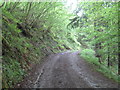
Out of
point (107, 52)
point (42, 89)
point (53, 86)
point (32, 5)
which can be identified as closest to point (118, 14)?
point (107, 52)

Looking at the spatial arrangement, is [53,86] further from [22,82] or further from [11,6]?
[11,6]

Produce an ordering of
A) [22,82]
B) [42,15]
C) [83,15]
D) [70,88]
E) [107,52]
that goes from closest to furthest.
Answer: [70,88], [22,82], [107,52], [83,15], [42,15]

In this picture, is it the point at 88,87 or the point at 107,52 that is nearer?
the point at 88,87

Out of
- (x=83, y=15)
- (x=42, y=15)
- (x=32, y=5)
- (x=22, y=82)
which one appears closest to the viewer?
(x=22, y=82)

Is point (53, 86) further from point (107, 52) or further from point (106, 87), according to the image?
point (107, 52)

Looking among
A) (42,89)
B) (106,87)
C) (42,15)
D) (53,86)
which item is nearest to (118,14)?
(106,87)

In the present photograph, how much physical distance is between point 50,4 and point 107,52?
7.59 meters

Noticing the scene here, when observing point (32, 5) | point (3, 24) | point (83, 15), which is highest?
point (32, 5)

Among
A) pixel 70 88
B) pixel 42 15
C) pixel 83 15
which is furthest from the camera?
pixel 42 15

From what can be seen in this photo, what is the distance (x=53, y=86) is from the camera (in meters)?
5.73

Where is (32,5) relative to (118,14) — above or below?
above

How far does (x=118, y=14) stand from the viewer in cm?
673

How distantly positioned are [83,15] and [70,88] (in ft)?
29.7

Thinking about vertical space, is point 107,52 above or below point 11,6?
below
